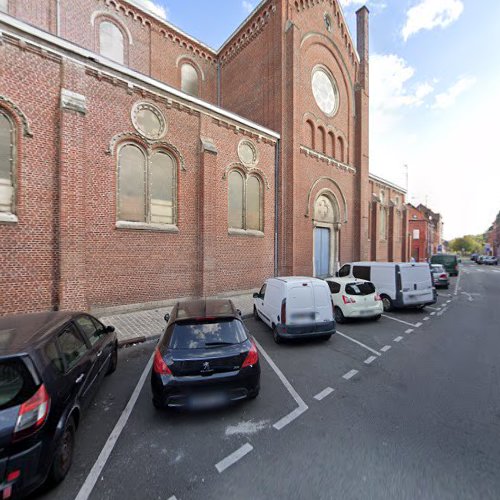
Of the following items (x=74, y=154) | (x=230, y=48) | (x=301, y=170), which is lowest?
(x=74, y=154)

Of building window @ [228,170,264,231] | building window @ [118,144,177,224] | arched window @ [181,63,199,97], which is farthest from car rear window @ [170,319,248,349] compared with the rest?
arched window @ [181,63,199,97]

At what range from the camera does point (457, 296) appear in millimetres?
13117

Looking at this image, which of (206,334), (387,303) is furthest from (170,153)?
(387,303)

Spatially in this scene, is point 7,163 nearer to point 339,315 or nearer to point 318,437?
point 318,437

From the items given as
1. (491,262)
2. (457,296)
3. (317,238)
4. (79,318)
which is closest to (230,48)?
(317,238)

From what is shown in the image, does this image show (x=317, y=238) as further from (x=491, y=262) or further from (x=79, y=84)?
(x=491, y=262)

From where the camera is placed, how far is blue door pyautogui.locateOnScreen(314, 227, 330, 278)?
15.3 m

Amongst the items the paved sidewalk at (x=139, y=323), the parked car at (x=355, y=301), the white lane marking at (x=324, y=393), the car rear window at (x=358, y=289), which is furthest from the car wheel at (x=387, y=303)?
the white lane marking at (x=324, y=393)

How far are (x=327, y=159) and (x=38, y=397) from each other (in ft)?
53.9

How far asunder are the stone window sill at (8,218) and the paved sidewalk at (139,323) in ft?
12.0

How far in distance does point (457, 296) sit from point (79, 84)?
735 inches

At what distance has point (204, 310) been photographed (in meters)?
4.12

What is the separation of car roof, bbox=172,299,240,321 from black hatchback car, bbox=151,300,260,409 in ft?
0.13

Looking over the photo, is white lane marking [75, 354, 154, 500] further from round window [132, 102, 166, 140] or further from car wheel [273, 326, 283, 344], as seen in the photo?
round window [132, 102, 166, 140]
